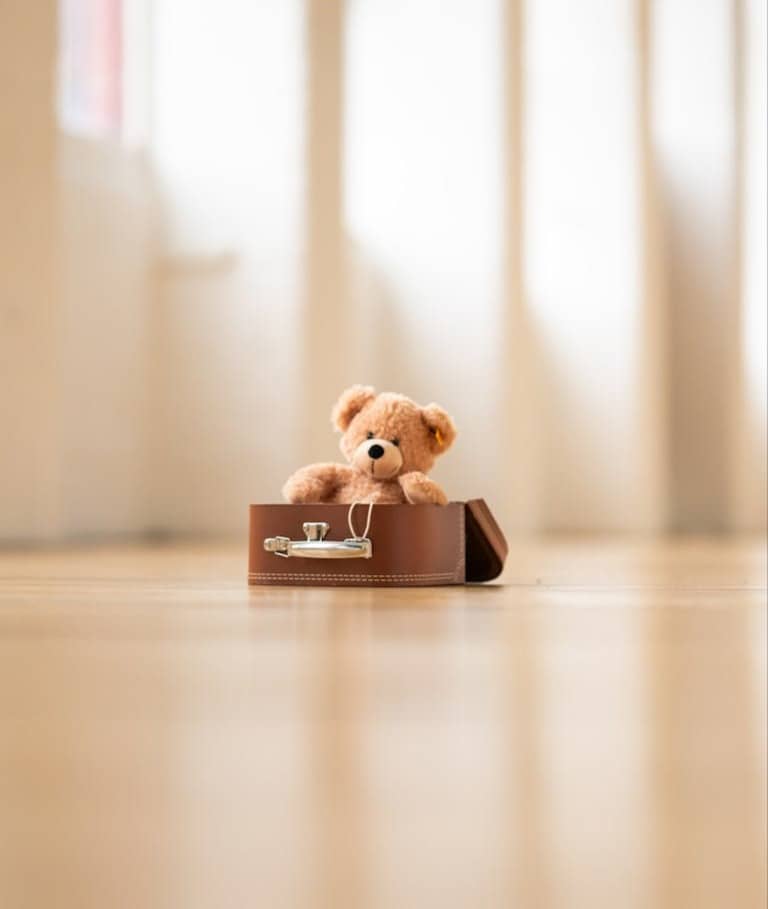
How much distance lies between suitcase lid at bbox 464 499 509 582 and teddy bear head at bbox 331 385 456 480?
111 millimetres

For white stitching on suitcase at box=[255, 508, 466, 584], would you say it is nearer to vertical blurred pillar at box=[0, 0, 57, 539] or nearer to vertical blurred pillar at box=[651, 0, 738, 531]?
vertical blurred pillar at box=[0, 0, 57, 539]

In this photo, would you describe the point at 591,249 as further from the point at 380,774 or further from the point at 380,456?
the point at 380,774

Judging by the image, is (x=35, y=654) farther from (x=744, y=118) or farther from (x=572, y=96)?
(x=744, y=118)

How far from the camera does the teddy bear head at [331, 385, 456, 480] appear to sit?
156cm

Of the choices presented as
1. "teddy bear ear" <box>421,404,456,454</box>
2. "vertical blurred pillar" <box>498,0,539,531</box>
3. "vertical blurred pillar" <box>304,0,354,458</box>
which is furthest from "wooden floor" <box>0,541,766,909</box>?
"vertical blurred pillar" <box>498,0,539,531</box>

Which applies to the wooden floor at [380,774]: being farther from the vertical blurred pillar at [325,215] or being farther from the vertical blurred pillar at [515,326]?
the vertical blurred pillar at [515,326]

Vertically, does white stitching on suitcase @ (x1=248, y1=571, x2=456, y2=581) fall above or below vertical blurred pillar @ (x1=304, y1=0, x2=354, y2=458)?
below

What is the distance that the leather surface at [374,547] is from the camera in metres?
1.42

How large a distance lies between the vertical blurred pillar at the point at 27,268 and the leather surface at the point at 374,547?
6.29 ft

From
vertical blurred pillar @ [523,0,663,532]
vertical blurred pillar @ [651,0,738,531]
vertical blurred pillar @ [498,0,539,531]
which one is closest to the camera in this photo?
vertical blurred pillar @ [498,0,539,531]

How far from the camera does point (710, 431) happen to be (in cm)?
498

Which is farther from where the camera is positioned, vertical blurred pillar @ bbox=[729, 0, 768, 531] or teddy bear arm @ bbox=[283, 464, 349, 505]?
vertical blurred pillar @ bbox=[729, 0, 768, 531]

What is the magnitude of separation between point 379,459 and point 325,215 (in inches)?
118

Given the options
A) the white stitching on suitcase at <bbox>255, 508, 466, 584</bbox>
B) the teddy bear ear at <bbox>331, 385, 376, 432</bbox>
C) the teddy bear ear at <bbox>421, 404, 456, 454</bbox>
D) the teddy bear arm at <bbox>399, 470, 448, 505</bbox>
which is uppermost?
the teddy bear ear at <bbox>331, 385, 376, 432</bbox>
